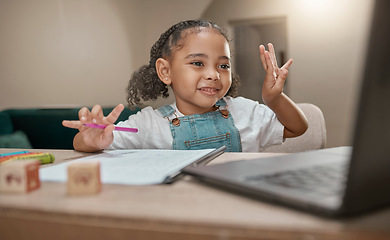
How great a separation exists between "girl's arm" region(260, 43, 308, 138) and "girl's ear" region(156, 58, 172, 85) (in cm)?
38

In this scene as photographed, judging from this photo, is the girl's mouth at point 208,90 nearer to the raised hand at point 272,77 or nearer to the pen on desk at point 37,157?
the raised hand at point 272,77

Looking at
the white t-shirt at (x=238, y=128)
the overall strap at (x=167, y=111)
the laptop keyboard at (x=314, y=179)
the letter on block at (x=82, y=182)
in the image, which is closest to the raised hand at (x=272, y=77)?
the white t-shirt at (x=238, y=128)

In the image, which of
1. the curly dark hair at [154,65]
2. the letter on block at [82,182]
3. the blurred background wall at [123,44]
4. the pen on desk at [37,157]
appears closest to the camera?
the letter on block at [82,182]

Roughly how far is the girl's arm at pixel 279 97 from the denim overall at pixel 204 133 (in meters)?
0.16

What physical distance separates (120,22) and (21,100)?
1.12m

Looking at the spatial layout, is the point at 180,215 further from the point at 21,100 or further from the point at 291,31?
the point at 291,31

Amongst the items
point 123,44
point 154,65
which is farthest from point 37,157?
point 123,44

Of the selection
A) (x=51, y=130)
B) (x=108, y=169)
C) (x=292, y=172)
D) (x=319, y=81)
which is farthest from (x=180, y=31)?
(x=319, y=81)

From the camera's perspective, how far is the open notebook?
0.49m

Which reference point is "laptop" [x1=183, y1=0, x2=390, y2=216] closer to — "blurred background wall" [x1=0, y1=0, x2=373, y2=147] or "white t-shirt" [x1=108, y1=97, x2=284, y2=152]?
"white t-shirt" [x1=108, y1=97, x2=284, y2=152]

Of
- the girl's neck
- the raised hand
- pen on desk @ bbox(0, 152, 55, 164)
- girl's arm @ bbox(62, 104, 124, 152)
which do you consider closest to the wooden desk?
pen on desk @ bbox(0, 152, 55, 164)

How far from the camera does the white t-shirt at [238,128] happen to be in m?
1.18

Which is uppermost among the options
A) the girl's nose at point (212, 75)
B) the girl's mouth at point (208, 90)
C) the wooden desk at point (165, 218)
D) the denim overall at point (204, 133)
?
the girl's nose at point (212, 75)

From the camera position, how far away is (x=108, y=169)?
58 cm
